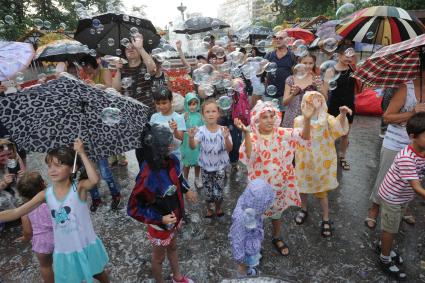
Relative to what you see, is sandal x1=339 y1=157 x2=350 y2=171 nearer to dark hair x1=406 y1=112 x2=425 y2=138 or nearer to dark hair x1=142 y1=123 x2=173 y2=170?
dark hair x1=406 y1=112 x2=425 y2=138

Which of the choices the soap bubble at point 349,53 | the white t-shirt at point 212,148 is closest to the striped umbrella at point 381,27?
the soap bubble at point 349,53

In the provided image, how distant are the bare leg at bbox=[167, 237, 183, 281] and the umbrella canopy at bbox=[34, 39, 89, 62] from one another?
3.16 meters

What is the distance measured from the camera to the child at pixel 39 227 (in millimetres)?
2258

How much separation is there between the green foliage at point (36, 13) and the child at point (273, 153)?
886 centimetres

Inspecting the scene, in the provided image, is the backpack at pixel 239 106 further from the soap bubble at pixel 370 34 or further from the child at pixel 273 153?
the soap bubble at pixel 370 34

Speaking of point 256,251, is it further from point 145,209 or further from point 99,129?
point 99,129

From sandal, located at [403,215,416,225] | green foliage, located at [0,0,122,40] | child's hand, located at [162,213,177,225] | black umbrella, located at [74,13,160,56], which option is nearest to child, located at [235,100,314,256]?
child's hand, located at [162,213,177,225]

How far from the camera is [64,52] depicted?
4355 millimetres

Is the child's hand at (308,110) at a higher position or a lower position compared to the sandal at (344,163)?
higher

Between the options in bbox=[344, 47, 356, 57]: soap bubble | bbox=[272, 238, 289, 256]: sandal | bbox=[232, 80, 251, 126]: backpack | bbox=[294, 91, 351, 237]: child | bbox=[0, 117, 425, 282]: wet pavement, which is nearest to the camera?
bbox=[0, 117, 425, 282]: wet pavement

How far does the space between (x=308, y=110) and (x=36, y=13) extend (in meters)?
29.9

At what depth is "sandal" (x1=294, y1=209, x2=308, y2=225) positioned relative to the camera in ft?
11.2

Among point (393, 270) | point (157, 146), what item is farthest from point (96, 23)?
point (393, 270)

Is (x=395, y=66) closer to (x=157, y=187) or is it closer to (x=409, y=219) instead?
(x=409, y=219)
